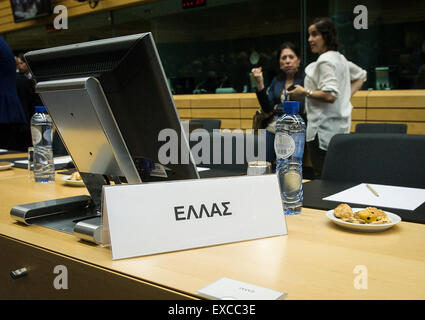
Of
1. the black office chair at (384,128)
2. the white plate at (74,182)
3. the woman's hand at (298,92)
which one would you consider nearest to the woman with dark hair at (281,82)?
the woman's hand at (298,92)

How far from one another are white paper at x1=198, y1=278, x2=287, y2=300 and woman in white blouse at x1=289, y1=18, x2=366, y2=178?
2.27 meters

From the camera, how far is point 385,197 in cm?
133

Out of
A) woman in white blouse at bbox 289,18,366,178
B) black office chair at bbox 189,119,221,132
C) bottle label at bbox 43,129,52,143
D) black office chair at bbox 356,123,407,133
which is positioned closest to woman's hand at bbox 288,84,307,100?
woman in white blouse at bbox 289,18,366,178

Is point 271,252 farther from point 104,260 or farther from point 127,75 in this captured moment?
point 127,75

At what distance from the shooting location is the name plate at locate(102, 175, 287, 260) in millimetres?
879

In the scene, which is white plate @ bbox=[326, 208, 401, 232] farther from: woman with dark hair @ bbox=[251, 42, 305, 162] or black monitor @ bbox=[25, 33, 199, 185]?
woman with dark hair @ bbox=[251, 42, 305, 162]

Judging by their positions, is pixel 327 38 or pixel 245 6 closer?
pixel 327 38

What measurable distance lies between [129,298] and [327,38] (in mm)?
2562

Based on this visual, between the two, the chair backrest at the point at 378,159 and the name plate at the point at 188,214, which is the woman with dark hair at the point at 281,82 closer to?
the chair backrest at the point at 378,159

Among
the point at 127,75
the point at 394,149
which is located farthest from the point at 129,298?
the point at 394,149

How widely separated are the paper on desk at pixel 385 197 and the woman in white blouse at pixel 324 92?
1423 mm

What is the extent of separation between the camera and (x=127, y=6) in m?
5.99

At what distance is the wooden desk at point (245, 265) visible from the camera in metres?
0.73

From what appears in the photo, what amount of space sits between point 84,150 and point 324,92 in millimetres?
1987
